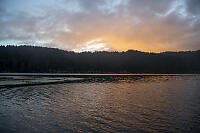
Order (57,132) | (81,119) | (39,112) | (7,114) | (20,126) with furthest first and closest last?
(39,112), (7,114), (81,119), (20,126), (57,132)

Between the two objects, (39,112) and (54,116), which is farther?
(39,112)

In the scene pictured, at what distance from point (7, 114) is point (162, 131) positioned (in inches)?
756

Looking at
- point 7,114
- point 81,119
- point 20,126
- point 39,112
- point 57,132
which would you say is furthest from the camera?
point 39,112

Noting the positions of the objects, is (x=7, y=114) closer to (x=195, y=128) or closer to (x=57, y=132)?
(x=57, y=132)

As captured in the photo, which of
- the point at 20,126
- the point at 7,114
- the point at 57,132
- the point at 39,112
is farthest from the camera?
the point at 39,112

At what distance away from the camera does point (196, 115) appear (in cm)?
2031

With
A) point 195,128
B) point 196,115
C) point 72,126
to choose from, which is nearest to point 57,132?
point 72,126

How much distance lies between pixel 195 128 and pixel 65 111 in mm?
16247

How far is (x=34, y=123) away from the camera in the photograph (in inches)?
650

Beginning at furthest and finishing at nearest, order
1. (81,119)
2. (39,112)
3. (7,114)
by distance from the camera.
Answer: (39,112)
(7,114)
(81,119)

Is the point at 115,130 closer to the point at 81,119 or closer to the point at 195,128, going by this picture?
the point at 81,119

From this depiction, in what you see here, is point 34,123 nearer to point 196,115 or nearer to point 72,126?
point 72,126

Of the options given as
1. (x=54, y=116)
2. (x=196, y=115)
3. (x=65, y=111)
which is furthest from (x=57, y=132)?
(x=196, y=115)

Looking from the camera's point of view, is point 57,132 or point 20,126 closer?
point 57,132
